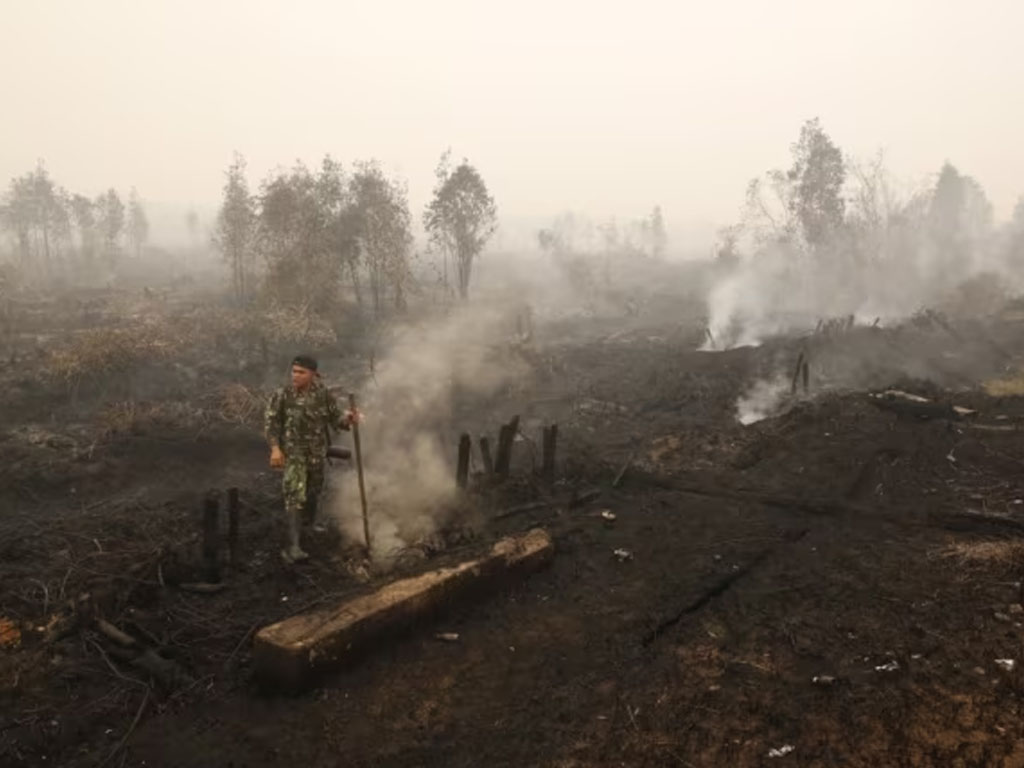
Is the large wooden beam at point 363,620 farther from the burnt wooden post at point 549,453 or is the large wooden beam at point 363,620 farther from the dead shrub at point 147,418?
the dead shrub at point 147,418

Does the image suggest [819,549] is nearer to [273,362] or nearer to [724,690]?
[724,690]

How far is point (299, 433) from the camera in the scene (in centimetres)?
650

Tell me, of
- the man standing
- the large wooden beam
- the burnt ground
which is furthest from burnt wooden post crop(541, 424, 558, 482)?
the man standing

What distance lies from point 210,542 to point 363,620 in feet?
6.86

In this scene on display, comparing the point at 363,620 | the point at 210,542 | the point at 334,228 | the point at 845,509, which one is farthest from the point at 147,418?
the point at 334,228

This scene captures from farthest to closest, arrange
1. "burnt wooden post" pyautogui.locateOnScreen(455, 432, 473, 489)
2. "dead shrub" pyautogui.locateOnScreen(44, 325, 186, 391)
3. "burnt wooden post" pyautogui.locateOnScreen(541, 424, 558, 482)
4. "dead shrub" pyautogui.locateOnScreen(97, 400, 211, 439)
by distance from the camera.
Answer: "dead shrub" pyautogui.locateOnScreen(44, 325, 186, 391) → "dead shrub" pyautogui.locateOnScreen(97, 400, 211, 439) → "burnt wooden post" pyautogui.locateOnScreen(541, 424, 558, 482) → "burnt wooden post" pyautogui.locateOnScreen(455, 432, 473, 489)

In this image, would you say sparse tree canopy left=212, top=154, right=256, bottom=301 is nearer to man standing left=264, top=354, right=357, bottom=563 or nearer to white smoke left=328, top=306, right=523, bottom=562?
white smoke left=328, top=306, right=523, bottom=562

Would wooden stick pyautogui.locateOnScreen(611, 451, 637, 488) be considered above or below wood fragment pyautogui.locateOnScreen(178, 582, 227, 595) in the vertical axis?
below

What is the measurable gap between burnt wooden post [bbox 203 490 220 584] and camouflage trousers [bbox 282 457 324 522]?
24.6 inches

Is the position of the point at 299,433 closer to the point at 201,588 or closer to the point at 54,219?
the point at 201,588

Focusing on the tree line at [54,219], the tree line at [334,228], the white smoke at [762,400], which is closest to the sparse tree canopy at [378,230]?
the tree line at [334,228]

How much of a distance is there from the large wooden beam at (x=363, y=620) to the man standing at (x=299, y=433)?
1.52 meters

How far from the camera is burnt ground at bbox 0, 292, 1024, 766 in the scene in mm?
4070

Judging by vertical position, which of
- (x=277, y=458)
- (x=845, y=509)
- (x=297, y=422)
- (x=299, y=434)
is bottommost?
(x=845, y=509)
